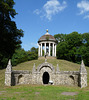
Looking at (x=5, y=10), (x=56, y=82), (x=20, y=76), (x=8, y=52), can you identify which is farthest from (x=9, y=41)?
(x=56, y=82)

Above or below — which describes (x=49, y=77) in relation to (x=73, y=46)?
below

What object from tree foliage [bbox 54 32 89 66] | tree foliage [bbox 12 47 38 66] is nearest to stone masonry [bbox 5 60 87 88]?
tree foliage [bbox 12 47 38 66]

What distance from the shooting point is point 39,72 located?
25922 mm

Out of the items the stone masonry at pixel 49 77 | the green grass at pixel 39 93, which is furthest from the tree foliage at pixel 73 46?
the green grass at pixel 39 93

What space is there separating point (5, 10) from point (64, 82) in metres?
18.9

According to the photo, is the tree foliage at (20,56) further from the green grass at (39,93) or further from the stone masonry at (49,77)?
the green grass at (39,93)

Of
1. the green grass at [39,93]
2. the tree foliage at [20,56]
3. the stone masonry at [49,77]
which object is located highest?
the tree foliage at [20,56]

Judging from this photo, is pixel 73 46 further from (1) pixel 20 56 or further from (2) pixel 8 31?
(2) pixel 8 31

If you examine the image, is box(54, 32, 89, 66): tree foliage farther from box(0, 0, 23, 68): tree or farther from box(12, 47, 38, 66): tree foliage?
box(0, 0, 23, 68): tree

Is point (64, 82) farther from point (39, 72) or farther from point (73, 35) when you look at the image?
point (73, 35)

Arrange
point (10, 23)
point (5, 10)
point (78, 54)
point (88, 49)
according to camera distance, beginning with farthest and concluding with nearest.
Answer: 1. point (78, 54)
2. point (88, 49)
3. point (10, 23)
4. point (5, 10)

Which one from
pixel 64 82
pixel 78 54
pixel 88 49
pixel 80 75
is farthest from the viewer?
pixel 78 54

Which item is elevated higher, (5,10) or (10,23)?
(5,10)

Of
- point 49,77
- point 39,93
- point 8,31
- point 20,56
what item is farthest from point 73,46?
point 39,93
